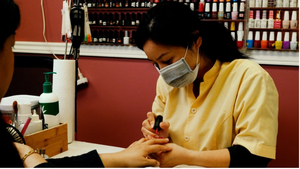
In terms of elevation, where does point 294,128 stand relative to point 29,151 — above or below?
below

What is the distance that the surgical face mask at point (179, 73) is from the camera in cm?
130

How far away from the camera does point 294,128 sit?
2.14 m

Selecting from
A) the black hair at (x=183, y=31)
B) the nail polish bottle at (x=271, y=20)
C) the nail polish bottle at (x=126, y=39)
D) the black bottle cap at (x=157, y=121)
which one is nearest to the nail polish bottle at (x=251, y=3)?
the nail polish bottle at (x=271, y=20)

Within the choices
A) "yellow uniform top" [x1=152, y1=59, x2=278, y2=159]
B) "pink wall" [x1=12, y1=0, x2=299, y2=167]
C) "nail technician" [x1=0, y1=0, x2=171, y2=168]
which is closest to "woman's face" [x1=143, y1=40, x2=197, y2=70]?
"yellow uniform top" [x1=152, y1=59, x2=278, y2=159]

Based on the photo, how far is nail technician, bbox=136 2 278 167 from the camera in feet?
3.69

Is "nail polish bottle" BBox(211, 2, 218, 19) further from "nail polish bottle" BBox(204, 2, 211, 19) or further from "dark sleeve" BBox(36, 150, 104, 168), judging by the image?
"dark sleeve" BBox(36, 150, 104, 168)

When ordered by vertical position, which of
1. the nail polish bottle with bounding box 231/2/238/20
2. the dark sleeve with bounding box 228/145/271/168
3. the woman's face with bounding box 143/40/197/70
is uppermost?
the nail polish bottle with bounding box 231/2/238/20

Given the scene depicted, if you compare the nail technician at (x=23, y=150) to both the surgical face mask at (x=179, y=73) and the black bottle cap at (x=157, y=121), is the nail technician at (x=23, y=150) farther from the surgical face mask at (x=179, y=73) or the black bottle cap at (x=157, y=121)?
the surgical face mask at (x=179, y=73)

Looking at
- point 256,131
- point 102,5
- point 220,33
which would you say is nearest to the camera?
point 256,131

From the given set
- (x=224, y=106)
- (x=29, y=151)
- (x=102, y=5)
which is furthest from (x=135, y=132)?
(x=29, y=151)

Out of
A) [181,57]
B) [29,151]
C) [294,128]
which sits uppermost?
[181,57]

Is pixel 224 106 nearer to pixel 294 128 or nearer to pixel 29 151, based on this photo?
pixel 29 151

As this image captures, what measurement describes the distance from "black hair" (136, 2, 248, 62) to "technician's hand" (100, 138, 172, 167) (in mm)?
424

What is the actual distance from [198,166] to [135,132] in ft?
5.04
